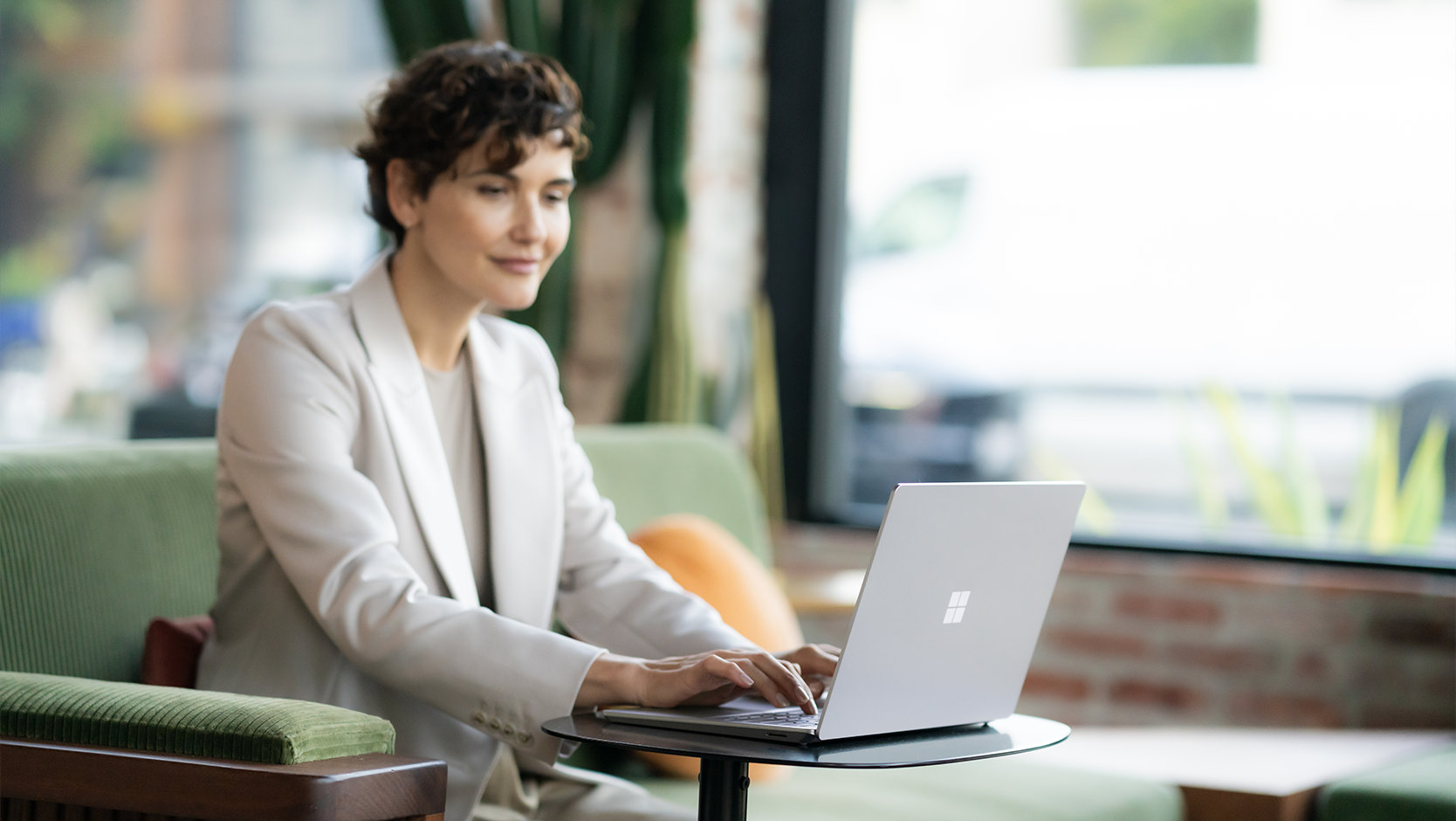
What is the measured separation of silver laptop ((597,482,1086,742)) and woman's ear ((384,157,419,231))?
2.33 ft

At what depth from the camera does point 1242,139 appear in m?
3.70

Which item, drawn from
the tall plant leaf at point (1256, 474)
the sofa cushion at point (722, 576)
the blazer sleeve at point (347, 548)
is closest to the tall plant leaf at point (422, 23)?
the sofa cushion at point (722, 576)

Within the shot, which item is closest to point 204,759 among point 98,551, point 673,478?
point 98,551

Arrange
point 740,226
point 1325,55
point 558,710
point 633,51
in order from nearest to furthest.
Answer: point 558,710, point 1325,55, point 633,51, point 740,226

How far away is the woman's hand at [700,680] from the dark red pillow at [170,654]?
0.53 metres

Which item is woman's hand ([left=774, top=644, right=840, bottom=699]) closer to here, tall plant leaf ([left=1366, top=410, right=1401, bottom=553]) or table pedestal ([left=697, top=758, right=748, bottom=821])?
table pedestal ([left=697, top=758, right=748, bottom=821])

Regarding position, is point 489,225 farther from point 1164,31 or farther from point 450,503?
point 1164,31

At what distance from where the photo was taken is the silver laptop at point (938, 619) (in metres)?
1.44

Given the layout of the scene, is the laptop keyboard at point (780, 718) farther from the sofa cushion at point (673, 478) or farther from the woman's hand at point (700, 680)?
the sofa cushion at point (673, 478)

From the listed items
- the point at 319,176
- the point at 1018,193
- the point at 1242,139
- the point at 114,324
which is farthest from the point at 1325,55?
the point at 114,324

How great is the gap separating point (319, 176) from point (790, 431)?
1.39 metres

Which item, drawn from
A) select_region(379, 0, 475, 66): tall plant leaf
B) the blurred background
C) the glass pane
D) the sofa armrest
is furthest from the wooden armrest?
the glass pane

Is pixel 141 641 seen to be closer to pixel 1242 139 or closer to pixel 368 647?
pixel 368 647

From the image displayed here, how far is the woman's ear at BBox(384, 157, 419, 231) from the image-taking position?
1.97 metres
